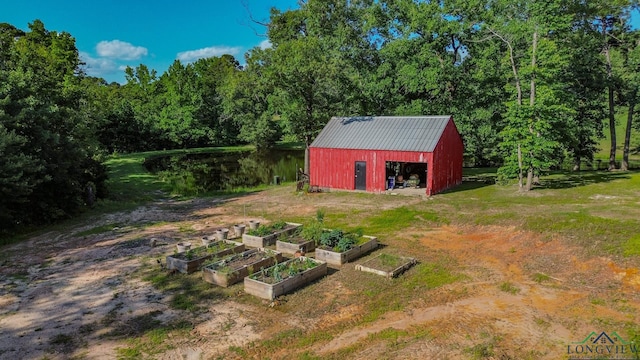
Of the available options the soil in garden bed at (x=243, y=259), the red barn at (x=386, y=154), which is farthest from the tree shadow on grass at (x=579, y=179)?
the soil in garden bed at (x=243, y=259)

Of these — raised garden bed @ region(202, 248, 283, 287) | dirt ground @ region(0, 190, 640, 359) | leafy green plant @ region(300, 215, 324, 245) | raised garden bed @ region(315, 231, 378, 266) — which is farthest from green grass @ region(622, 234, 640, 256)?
raised garden bed @ region(202, 248, 283, 287)

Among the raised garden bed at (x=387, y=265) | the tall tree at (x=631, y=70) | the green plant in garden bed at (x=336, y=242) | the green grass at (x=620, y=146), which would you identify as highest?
the tall tree at (x=631, y=70)

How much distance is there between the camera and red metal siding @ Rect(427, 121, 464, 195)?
82.8 ft

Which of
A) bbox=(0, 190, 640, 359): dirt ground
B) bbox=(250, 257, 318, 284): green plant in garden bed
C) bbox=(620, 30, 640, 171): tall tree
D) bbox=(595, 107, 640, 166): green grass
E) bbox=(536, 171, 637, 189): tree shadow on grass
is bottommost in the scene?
bbox=(0, 190, 640, 359): dirt ground

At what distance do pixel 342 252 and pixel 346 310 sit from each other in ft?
11.8

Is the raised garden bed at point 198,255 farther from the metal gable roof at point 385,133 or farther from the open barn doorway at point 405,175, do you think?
the open barn doorway at point 405,175

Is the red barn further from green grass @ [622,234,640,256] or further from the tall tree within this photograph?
the tall tree

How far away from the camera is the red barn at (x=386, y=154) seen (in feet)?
83.0

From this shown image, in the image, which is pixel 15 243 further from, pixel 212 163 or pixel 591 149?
pixel 591 149

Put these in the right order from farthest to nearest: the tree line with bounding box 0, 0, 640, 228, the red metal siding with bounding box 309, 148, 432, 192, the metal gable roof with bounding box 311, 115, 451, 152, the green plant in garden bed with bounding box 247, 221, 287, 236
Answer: the metal gable roof with bounding box 311, 115, 451, 152
the red metal siding with bounding box 309, 148, 432, 192
the tree line with bounding box 0, 0, 640, 228
the green plant in garden bed with bounding box 247, 221, 287, 236

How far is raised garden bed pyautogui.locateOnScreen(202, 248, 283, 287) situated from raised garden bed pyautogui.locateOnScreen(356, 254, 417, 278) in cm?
291

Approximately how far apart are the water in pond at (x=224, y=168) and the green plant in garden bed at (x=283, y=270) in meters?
22.0

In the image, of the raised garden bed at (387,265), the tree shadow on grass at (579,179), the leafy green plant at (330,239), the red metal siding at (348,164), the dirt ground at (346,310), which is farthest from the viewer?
the tree shadow on grass at (579,179)

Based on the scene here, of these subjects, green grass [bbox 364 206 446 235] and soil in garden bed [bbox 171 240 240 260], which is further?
green grass [bbox 364 206 446 235]
